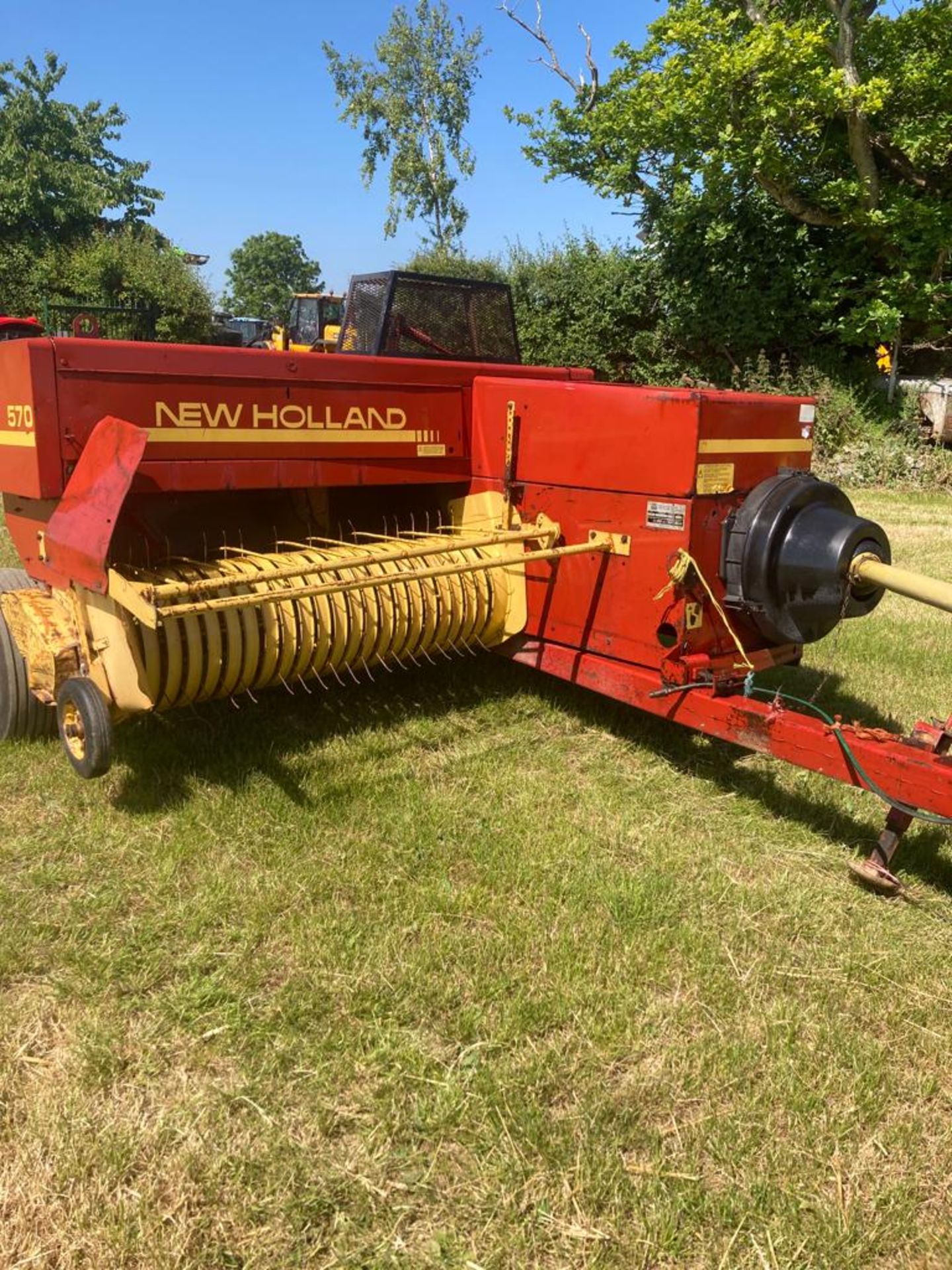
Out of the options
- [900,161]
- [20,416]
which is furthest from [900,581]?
[900,161]

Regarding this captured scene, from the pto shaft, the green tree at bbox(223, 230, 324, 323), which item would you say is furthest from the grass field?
the green tree at bbox(223, 230, 324, 323)

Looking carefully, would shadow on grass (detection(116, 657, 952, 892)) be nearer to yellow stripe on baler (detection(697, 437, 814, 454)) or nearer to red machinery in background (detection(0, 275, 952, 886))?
red machinery in background (detection(0, 275, 952, 886))

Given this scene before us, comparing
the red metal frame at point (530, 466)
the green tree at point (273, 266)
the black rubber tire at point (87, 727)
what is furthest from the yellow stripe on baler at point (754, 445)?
the green tree at point (273, 266)

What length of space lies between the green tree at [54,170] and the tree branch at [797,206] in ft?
76.2

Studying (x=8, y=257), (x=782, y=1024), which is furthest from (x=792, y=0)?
(x=8, y=257)

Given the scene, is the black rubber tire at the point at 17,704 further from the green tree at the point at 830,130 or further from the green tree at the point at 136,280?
the green tree at the point at 136,280

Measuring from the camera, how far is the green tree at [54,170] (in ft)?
102

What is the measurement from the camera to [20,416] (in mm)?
3225

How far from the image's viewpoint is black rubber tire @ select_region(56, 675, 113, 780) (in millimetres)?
2994

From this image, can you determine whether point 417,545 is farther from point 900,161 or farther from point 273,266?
point 273,266

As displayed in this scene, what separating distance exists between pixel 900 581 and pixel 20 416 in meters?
2.94

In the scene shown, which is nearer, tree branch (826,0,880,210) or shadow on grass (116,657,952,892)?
shadow on grass (116,657,952,892)

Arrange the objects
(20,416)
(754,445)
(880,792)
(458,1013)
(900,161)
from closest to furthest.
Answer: (458,1013) → (880,792) → (20,416) → (754,445) → (900,161)

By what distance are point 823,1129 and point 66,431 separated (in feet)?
9.77
